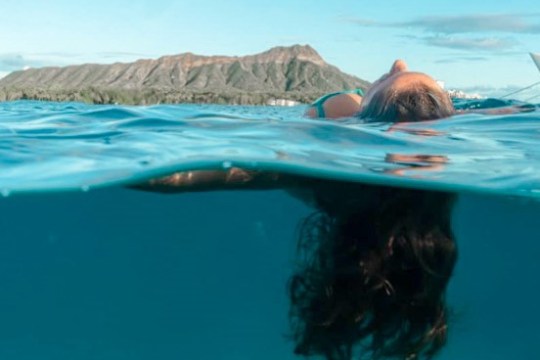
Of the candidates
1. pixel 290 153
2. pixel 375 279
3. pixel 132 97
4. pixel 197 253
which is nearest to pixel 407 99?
pixel 290 153

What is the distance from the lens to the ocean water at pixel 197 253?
671cm

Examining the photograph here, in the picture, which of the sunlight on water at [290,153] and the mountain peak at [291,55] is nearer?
the sunlight on water at [290,153]

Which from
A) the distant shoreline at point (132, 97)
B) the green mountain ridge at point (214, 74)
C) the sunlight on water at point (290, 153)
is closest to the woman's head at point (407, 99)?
the sunlight on water at point (290, 153)

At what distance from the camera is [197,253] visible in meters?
6.96

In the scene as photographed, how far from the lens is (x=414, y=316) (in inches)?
200

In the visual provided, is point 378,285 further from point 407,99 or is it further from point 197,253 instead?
point 407,99

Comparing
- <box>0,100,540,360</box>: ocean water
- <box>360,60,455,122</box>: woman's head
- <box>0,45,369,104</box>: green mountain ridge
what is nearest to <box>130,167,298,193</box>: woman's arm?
<box>0,100,540,360</box>: ocean water

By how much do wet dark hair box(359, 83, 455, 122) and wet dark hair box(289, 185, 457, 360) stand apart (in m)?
2.77

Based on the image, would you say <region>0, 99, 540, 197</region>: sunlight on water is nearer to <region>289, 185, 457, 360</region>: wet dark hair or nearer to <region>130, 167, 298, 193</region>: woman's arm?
<region>130, 167, 298, 193</region>: woman's arm

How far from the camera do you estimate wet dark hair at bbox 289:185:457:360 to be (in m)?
5.04

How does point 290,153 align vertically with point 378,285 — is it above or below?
above

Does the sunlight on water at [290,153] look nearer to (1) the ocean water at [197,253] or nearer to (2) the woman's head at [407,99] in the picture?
(1) the ocean water at [197,253]

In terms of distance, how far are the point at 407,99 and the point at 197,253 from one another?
3212 mm

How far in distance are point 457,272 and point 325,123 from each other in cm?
246
